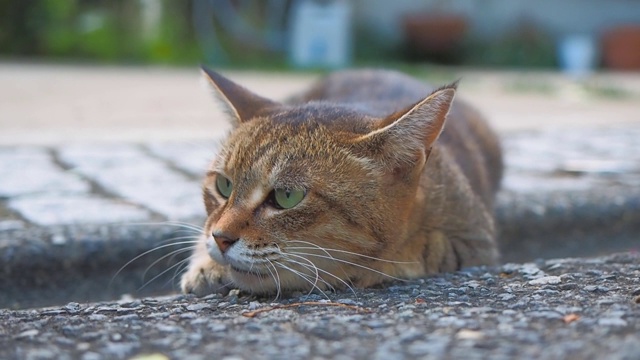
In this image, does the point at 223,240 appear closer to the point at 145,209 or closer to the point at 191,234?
the point at 191,234

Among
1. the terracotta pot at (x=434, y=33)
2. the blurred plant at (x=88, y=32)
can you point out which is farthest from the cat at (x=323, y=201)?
the terracotta pot at (x=434, y=33)

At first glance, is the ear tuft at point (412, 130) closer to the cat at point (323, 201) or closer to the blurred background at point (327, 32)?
the cat at point (323, 201)

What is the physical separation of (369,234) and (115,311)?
86 centimetres

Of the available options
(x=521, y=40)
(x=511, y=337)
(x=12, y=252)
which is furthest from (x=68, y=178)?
(x=521, y=40)

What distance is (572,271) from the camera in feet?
9.16

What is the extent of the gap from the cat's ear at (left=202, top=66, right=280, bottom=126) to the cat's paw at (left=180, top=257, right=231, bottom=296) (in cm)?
56

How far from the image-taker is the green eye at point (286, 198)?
8.77 ft

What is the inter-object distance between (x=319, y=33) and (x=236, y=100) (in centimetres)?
1152

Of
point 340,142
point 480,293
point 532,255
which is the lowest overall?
point 532,255

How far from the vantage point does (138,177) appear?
479 centimetres

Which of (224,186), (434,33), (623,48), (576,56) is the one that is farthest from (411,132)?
(623,48)

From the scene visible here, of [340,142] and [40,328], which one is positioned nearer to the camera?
[40,328]

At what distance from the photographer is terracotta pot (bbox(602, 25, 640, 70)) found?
15672 mm

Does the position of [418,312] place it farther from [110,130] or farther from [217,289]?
[110,130]
